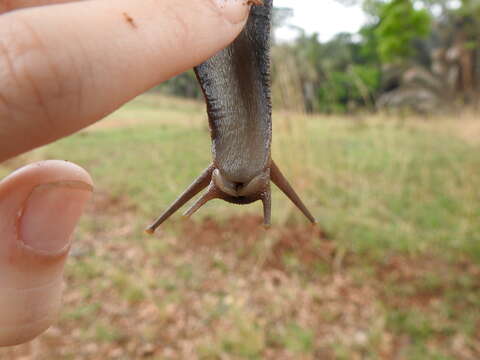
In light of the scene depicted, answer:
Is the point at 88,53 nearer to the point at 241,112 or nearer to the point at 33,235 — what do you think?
the point at 241,112

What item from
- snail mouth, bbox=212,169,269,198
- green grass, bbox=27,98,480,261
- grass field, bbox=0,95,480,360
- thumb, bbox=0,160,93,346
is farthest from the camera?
green grass, bbox=27,98,480,261

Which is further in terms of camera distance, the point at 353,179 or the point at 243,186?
the point at 353,179

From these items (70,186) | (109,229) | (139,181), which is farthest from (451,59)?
(70,186)

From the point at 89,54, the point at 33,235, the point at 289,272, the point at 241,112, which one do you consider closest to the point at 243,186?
the point at 241,112

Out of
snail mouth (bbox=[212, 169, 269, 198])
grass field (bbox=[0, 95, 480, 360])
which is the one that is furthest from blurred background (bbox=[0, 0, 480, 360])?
snail mouth (bbox=[212, 169, 269, 198])

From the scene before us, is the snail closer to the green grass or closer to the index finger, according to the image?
the index finger
